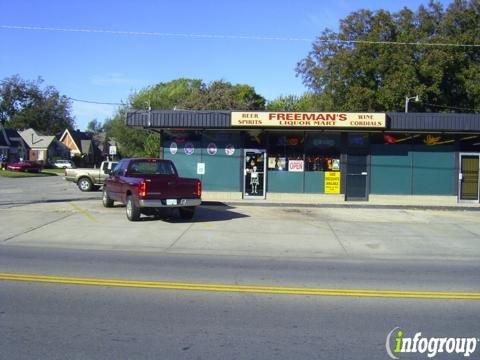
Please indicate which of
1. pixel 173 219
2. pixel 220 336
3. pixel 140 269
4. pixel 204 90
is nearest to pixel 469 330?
pixel 220 336

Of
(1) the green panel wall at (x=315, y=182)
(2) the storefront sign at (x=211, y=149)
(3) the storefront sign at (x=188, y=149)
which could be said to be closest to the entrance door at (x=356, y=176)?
(1) the green panel wall at (x=315, y=182)

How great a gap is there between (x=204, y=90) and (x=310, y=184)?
34538 millimetres

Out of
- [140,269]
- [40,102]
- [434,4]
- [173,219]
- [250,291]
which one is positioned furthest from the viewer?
[40,102]

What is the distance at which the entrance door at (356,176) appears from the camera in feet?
75.5

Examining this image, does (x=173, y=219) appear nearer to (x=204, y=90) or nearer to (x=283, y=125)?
(x=283, y=125)

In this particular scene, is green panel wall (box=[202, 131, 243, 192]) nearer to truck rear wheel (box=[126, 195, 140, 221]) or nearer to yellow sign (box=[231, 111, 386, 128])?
yellow sign (box=[231, 111, 386, 128])

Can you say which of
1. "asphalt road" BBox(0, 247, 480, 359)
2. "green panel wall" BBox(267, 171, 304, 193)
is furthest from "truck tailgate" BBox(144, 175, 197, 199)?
"green panel wall" BBox(267, 171, 304, 193)

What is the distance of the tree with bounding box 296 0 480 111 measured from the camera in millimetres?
40250

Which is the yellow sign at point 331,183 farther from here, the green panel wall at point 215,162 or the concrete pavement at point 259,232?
the green panel wall at point 215,162

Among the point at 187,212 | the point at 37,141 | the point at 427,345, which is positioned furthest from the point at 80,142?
the point at 427,345

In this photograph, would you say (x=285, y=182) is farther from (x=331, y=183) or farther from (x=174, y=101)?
(x=174, y=101)

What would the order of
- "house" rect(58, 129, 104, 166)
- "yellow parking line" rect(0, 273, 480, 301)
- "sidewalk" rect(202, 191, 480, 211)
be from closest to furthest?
"yellow parking line" rect(0, 273, 480, 301) → "sidewalk" rect(202, 191, 480, 211) → "house" rect(58, 129, 104, 166)

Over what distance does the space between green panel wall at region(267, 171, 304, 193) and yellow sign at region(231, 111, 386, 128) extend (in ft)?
7.35

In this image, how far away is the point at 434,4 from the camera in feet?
143
